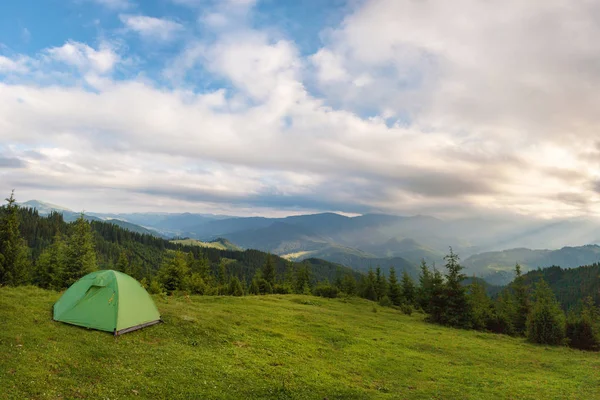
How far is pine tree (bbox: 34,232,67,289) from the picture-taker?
46.0 m

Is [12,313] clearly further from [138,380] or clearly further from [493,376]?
[493,376]

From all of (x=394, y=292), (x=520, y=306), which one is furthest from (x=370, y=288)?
(x=520, y=306)

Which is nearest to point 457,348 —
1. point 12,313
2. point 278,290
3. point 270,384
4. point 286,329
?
point 286,329

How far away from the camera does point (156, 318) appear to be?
22797 millimetres

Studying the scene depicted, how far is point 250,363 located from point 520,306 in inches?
2438

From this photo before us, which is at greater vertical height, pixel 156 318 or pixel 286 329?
pixel 156 318

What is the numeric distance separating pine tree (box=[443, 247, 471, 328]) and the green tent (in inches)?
1934

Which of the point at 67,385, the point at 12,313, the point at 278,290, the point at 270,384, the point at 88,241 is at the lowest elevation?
the point at 278,290

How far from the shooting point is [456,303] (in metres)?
53.6

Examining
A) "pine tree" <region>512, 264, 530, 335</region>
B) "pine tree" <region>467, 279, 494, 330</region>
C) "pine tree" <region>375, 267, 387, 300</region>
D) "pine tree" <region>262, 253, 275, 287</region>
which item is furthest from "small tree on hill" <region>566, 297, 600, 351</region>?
"pine tree" <region>262, 253, 275, 287</region>

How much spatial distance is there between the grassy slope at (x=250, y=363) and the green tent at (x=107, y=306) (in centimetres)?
78

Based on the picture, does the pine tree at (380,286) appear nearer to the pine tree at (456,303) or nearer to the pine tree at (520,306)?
the pine tree at (520,306)

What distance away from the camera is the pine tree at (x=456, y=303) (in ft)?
173

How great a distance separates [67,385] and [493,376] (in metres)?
28.3
